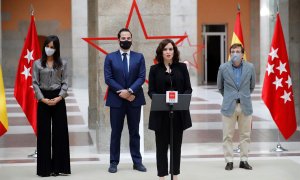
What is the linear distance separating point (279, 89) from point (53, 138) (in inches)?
185

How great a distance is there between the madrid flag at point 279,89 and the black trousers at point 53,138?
4.30 m

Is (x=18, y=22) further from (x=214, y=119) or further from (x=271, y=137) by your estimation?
(x=271, y=137)

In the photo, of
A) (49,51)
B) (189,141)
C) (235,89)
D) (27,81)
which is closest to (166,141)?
(235,89)

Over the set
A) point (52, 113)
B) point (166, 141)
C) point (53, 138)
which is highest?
point (52, 113)

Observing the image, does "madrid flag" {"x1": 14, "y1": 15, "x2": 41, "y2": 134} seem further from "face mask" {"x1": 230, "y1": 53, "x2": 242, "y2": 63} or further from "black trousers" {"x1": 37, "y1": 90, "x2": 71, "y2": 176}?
"face mask" {"x1": 230, "y1": 53, "x2": 242, "y2": 63}

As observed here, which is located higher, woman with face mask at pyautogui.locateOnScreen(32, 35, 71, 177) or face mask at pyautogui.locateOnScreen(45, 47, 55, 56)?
face mask at pyautogui.locateOnScreen(45, 47, 55, 56)

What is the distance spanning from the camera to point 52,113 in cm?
932

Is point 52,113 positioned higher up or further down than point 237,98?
further down

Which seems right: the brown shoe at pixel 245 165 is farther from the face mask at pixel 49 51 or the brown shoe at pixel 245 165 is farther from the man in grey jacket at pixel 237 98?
the face mask at pixel 49 51

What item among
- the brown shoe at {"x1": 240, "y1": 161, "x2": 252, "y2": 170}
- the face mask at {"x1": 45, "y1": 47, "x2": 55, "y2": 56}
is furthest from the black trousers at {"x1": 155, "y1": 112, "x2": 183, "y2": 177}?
the face mask at {"x1": 45, "y1": 47, "x2": 55, "y2": 56}

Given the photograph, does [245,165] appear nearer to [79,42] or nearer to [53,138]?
[53,138]

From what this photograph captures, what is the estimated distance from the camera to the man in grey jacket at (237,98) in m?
9.52

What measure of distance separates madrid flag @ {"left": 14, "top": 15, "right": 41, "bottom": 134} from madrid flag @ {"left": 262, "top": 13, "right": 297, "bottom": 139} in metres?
4.19

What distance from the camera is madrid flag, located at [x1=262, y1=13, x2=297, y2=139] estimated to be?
12016 mm
